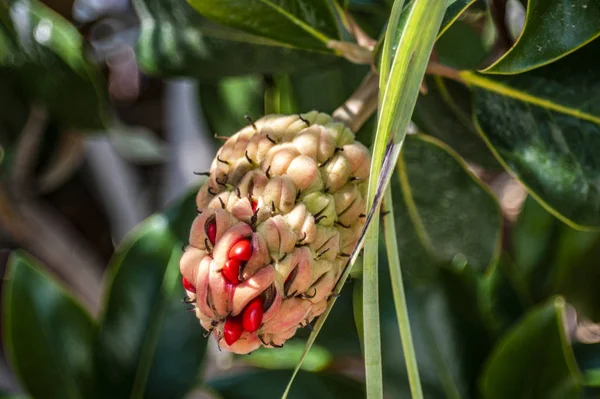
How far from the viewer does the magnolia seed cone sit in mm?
333

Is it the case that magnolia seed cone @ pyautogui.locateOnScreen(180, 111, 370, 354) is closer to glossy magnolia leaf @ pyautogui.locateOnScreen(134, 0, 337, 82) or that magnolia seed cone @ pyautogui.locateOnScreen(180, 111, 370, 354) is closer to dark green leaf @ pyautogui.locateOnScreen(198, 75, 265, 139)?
glossy magnolia leaf @ pyautogui.locateOnScreen(134, 0, 337, 82)

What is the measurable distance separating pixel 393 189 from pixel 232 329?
26cm

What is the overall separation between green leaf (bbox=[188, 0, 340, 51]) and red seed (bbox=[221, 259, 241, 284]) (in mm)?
195

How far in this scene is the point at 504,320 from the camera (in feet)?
2.21

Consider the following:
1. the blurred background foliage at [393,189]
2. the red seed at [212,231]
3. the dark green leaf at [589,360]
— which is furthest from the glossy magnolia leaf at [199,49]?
the dark green leaf at [589,360]

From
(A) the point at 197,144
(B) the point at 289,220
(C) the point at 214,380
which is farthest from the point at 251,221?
(A) the point at 197,144

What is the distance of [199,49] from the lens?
1.96ft

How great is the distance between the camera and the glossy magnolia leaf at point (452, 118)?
516 mm

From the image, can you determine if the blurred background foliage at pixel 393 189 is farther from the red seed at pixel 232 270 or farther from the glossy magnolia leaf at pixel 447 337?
the red seed at pixel 232 270

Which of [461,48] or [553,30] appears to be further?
[461,48]

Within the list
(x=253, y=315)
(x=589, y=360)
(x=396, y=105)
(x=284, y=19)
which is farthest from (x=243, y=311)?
(x=589, y=360)

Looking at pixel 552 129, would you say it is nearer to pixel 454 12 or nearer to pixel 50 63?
pixel 454 12

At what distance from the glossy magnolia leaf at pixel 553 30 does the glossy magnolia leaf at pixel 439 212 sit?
4.8 inches

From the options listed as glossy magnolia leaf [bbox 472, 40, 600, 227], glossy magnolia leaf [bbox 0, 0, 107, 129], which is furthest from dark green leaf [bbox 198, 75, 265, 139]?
glossy magnolia leaf [bbox 472, 40, 600, 227]
